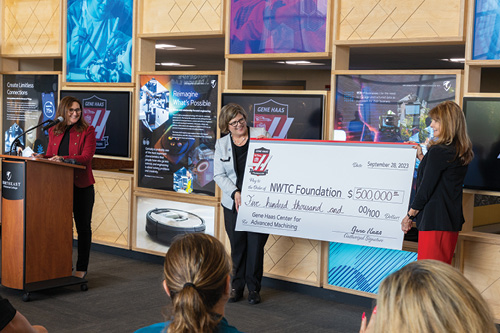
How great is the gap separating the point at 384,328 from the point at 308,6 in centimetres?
467

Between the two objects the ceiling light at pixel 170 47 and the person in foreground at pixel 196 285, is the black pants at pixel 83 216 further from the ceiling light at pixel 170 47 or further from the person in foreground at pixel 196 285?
the ceiling light at pixel 170 47

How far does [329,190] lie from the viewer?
4.93 m

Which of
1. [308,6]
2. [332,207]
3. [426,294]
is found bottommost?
[332,207]

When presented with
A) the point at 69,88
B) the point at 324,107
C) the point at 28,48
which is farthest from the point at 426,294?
the point at 28,48

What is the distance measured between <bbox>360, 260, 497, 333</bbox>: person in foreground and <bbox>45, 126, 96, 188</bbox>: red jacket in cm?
463

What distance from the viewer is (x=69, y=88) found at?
24.0 feet

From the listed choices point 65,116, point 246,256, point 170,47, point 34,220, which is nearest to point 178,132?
point 65,116

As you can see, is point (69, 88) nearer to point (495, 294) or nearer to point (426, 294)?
point (495, 294)

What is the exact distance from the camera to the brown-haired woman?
18.0ft

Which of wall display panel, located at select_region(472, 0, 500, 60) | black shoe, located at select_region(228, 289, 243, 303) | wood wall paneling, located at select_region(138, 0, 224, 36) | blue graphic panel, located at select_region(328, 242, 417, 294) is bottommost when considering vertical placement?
black shoe, located at select_region(228, 289, 243, 303)

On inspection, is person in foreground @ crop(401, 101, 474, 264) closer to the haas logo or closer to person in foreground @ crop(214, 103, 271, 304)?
the haas logo

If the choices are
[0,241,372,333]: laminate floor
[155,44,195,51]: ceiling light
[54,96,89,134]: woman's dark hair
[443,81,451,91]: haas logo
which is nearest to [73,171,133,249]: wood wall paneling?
[0,241,372,333]: laminate floor

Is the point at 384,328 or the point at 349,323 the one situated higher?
the point at 384,328

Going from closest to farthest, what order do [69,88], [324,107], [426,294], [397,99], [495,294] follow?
[426,294]
[495,294]
[397,99]
[324,107]
[69,88]
